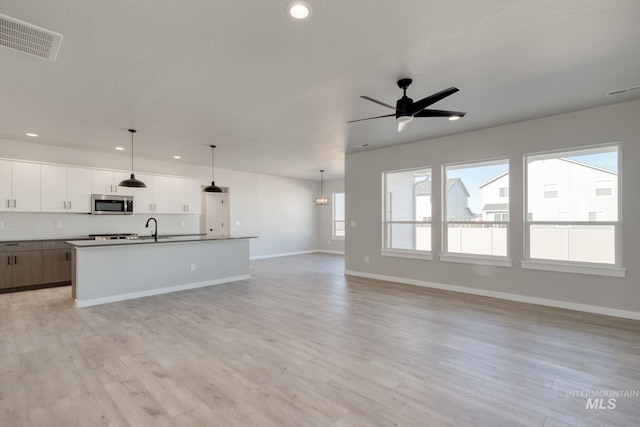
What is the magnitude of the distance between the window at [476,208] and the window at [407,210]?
395 millimetres

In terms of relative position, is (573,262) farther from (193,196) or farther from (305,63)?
(193,196)

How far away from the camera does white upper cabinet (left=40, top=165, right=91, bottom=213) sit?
222 inches

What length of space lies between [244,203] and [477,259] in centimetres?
658

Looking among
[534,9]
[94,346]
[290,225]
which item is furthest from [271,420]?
[290,225]

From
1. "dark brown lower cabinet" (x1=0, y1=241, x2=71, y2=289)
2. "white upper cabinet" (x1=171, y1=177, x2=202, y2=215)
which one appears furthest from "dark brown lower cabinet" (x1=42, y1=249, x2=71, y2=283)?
"white upper cabinet" (x1=171, y1=177, x2=202, y2=215)

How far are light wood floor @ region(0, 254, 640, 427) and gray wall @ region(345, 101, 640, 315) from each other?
39cm

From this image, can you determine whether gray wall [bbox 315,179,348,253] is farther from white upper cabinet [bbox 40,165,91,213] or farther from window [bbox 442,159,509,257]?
Answer: white upper cabinet [bbox 40,165,91,213]

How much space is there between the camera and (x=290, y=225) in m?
10.6

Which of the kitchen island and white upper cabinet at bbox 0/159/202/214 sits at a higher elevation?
white upper cabinet at bbox 0/159/202/214

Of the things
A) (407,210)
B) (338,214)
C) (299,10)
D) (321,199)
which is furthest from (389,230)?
(299,10)

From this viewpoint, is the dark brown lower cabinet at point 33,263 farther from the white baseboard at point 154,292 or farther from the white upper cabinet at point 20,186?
the white baseboard at point 154,292

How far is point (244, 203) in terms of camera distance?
366 inches

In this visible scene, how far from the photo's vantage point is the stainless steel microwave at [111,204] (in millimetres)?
6156

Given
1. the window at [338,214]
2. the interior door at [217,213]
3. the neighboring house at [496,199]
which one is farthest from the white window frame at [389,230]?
the interior door at [217,213]
